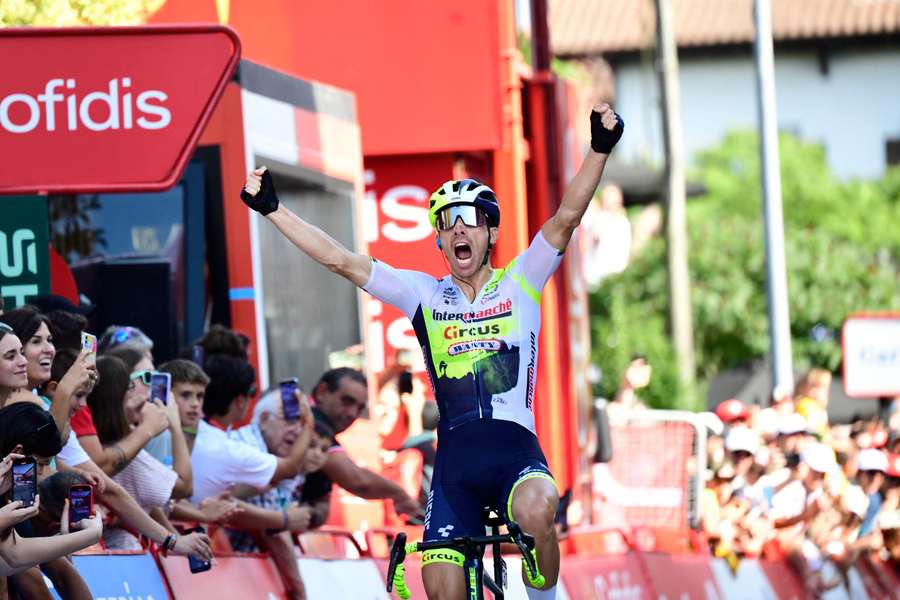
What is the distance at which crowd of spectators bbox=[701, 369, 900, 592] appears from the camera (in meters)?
16.2

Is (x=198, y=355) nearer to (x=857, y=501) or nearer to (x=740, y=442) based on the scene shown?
(x=740, y=442)

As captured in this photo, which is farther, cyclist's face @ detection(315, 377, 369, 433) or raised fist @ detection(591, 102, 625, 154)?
cyclist's face @ detection(315, 377, 369, 433)

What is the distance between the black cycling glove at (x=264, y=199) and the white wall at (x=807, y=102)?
50714 mm

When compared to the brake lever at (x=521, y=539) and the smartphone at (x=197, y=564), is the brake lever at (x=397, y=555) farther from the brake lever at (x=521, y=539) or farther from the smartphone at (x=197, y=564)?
the smartphone at (x=197, y=564)

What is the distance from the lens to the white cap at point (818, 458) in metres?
16.6

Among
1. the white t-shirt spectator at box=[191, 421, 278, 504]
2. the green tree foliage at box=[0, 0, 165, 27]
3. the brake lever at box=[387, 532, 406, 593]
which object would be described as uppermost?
the green tree foliage at box=[0, 0, 165, 27]

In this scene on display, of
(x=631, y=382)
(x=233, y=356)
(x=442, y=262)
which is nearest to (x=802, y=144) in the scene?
(x=631, y=382)

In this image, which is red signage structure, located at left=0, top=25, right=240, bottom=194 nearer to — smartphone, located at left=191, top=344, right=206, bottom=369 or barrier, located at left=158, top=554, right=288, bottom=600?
smartphone, located at left=191, top=344, right=206, bottom=369

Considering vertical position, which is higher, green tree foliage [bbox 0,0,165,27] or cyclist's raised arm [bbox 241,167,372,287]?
green tree foliage [bbox 0,0,165,27]

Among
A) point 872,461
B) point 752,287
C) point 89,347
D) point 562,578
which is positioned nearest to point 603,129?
point 89,347

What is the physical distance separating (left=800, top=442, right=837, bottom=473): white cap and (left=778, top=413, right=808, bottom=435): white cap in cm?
47

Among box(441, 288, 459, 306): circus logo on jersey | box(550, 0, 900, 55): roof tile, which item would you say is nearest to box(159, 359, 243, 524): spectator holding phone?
box(441, 288, 459, 306): circus logo on jersey

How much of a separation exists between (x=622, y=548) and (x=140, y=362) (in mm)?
5067

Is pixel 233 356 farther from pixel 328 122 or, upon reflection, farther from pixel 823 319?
pixel 823 319
